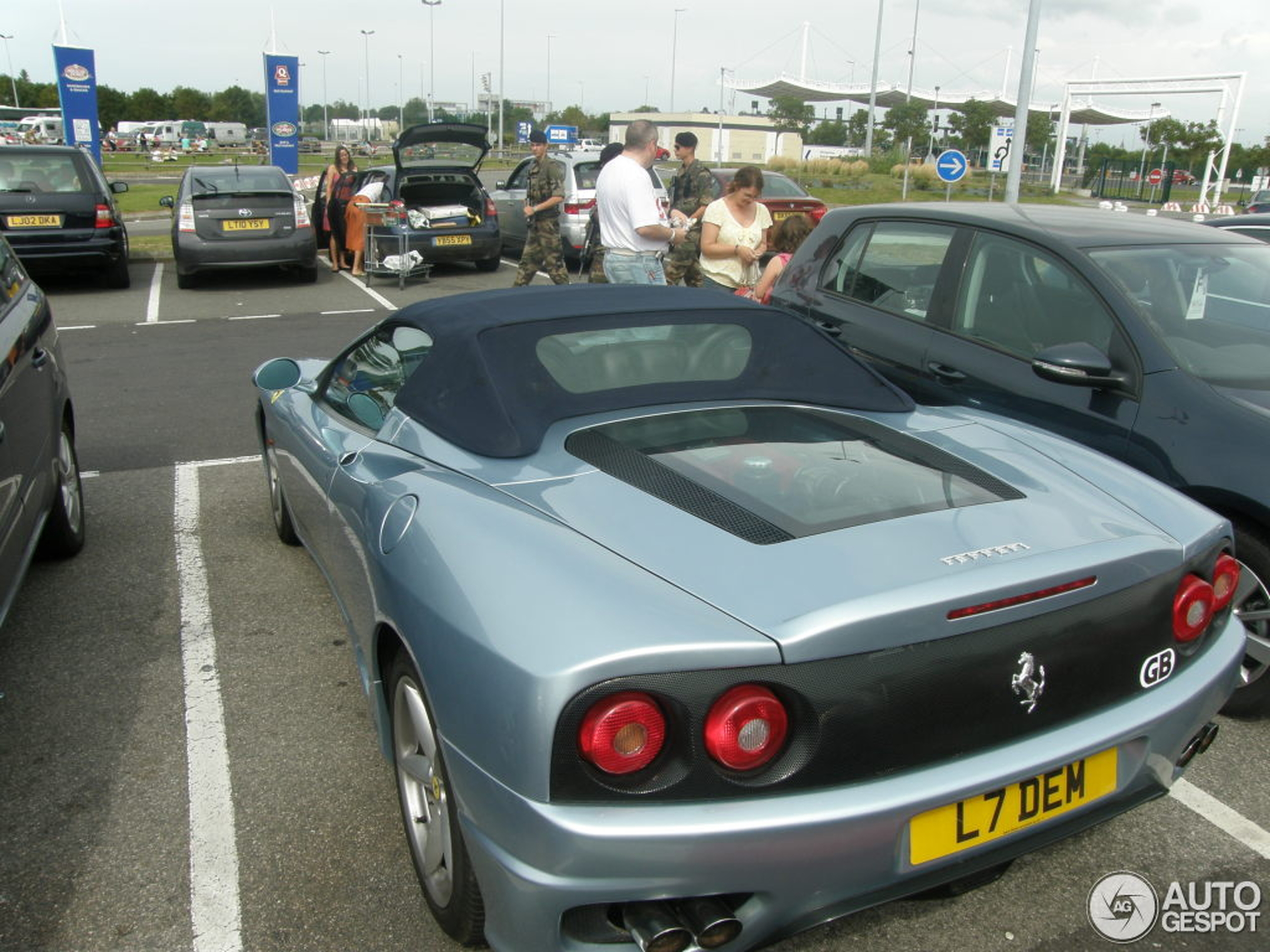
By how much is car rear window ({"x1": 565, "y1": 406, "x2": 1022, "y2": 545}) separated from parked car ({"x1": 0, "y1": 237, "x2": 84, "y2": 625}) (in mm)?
2051

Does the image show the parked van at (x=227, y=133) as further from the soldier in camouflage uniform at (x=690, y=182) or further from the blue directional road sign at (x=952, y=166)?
the soldier in camouflage uniform at (x=690, y=182)

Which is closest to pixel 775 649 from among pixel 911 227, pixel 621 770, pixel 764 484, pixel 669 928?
pixel 621 770

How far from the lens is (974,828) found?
1.97 m

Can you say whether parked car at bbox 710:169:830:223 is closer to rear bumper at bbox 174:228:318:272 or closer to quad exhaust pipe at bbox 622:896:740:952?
rear bumper at bbox 174:228:318:272

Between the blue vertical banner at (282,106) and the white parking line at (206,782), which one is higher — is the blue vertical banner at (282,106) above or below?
above

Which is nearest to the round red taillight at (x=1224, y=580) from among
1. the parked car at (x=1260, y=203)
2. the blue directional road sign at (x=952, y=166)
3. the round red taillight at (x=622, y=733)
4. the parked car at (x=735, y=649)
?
the parked car at (x=735, y=649)

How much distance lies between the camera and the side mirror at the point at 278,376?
3.88 m

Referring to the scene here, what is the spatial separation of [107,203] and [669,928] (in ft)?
40.6

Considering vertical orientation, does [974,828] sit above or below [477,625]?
below

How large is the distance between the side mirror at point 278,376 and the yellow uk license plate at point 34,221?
9376 mm

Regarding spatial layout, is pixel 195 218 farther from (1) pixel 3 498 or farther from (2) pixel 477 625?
(2) pixel 477 625

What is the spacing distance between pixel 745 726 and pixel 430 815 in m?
0.89

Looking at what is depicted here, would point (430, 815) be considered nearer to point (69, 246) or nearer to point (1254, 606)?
point (1254, 606)

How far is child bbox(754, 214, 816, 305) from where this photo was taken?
622 cm
